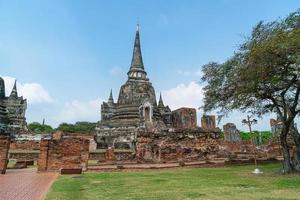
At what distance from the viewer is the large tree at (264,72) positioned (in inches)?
450

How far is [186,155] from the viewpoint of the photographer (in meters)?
19.1

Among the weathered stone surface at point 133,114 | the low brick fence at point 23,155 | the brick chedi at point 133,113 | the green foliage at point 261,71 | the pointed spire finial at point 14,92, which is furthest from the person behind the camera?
the pointed spire finial at point 14,92

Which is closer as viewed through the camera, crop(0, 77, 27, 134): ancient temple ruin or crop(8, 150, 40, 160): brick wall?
crop(8, 150, 40, 160): brick wall

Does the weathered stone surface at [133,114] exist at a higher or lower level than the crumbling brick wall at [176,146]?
higher

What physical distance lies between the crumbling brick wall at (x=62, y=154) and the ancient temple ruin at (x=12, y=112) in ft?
82.2

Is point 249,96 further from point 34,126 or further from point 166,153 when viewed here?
point 34,126

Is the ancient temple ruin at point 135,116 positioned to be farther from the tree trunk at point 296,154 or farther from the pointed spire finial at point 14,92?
the tree trunk at point 296,154

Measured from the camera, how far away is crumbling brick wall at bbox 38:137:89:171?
45.3ft

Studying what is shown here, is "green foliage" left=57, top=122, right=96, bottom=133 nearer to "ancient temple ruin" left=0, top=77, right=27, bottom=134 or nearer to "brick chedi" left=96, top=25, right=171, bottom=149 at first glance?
"ancient temple ruin" left=0, top=77, right=27, bottom=134

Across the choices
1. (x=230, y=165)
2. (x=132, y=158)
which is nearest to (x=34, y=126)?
(x=132, y=158)

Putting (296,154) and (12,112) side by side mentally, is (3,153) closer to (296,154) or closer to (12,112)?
(296,154)

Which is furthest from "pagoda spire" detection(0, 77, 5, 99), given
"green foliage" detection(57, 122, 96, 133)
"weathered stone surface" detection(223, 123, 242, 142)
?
"weathered stone surface" detection(223, 123, 242, 142)

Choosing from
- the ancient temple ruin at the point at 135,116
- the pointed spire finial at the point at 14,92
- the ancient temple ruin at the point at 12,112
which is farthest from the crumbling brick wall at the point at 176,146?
the pointed spire finial at the point at 14,92

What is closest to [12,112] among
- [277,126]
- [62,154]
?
[62,154]
